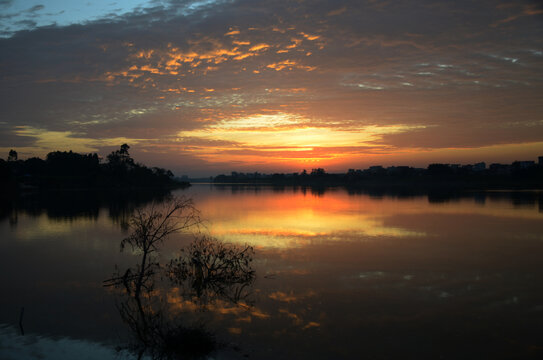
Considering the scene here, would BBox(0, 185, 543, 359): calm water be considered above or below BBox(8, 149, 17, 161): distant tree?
below

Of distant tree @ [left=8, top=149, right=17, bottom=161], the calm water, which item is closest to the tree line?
distant tree @ [left=8, top=149, right=17, bottom=161]

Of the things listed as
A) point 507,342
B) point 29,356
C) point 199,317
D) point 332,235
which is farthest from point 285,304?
point 332,235

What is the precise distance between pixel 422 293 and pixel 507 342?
11.9 ft

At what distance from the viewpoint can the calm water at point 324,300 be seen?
8469 millimetres

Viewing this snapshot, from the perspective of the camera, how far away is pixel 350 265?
16.2m

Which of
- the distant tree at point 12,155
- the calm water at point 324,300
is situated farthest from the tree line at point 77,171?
the calm water at point 324,300

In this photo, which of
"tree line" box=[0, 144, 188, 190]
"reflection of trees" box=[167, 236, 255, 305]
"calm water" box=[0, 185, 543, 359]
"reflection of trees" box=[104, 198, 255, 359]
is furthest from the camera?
"tree line" box=[0, 144, 188, 190]

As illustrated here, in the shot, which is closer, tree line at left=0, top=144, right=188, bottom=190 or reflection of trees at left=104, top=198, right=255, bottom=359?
reflection of trees at left=104, top=198, right=255, bottom=359

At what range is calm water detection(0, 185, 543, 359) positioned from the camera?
847 cm

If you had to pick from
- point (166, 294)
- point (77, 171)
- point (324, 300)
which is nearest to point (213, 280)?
point (166, 294)

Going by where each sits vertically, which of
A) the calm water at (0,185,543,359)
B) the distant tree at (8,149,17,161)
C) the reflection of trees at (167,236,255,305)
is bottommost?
the calm water at (0,185,543,359)

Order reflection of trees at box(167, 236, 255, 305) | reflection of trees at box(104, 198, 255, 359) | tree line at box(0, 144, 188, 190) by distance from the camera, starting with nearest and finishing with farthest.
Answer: reflection of trees at box(104, 198, 255, 359) < reflection of trees at box(167, 236, 255, 305) < tree line at box(0, 144, 188, 190)

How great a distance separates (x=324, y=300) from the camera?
37.9ft

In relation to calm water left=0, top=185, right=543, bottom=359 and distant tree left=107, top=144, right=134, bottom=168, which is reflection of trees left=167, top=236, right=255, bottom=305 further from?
distant tree left=107, top=144, right=134, bottom=168
